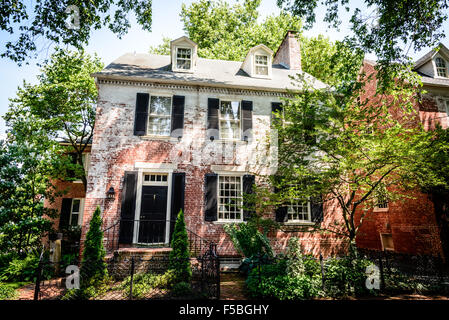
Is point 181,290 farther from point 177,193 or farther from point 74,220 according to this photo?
point 74,220

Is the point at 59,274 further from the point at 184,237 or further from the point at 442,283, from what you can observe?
the point at 442,283

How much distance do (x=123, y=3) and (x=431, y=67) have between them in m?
15.0

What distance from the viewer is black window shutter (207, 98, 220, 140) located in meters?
10.4

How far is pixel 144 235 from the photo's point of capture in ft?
29.8

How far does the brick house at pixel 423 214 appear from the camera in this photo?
A: 1060 cm

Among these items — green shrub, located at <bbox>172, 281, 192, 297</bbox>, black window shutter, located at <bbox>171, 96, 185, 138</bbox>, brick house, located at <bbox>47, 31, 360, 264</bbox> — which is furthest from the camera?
black window shutter, located at <bbox>171, 96, 185, 138</bbox>

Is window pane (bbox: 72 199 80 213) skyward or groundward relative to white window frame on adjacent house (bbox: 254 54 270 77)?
groundward

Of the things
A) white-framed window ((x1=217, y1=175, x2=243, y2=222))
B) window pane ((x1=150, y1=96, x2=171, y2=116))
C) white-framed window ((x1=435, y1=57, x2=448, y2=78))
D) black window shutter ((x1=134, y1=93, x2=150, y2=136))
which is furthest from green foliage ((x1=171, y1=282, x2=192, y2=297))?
white-framed window ((x1=435, y1=57, x2=448, y2=78))

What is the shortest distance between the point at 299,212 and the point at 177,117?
6.53 metres

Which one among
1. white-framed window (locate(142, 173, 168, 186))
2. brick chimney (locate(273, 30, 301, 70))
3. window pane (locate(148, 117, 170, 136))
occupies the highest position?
brick chimney (locate(273, 30, 301, 70))

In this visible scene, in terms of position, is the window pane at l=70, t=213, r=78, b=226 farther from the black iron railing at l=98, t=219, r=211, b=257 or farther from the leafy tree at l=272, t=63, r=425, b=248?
the leafy tree at l=272, t=63, r=425, b=248

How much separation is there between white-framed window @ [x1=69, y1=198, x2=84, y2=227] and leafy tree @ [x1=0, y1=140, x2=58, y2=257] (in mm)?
2339

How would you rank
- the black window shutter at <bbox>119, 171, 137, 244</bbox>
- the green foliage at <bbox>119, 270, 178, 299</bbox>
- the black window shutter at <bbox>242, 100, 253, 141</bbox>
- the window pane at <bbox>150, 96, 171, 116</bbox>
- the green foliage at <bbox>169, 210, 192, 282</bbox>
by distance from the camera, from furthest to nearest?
the black window shutter at <bbox>242, 100, 253, 141</bbox>, the window pane at <bbox>150, 96, 171, 116</bbox>, the black window shutter at <bbox>119, 171, 137, 244</bbox>, the green foliage at <bbox>169, 210, 192, 282</bbox>, the green foliage at <bbox>119, 270, 178, 299</bbox>
